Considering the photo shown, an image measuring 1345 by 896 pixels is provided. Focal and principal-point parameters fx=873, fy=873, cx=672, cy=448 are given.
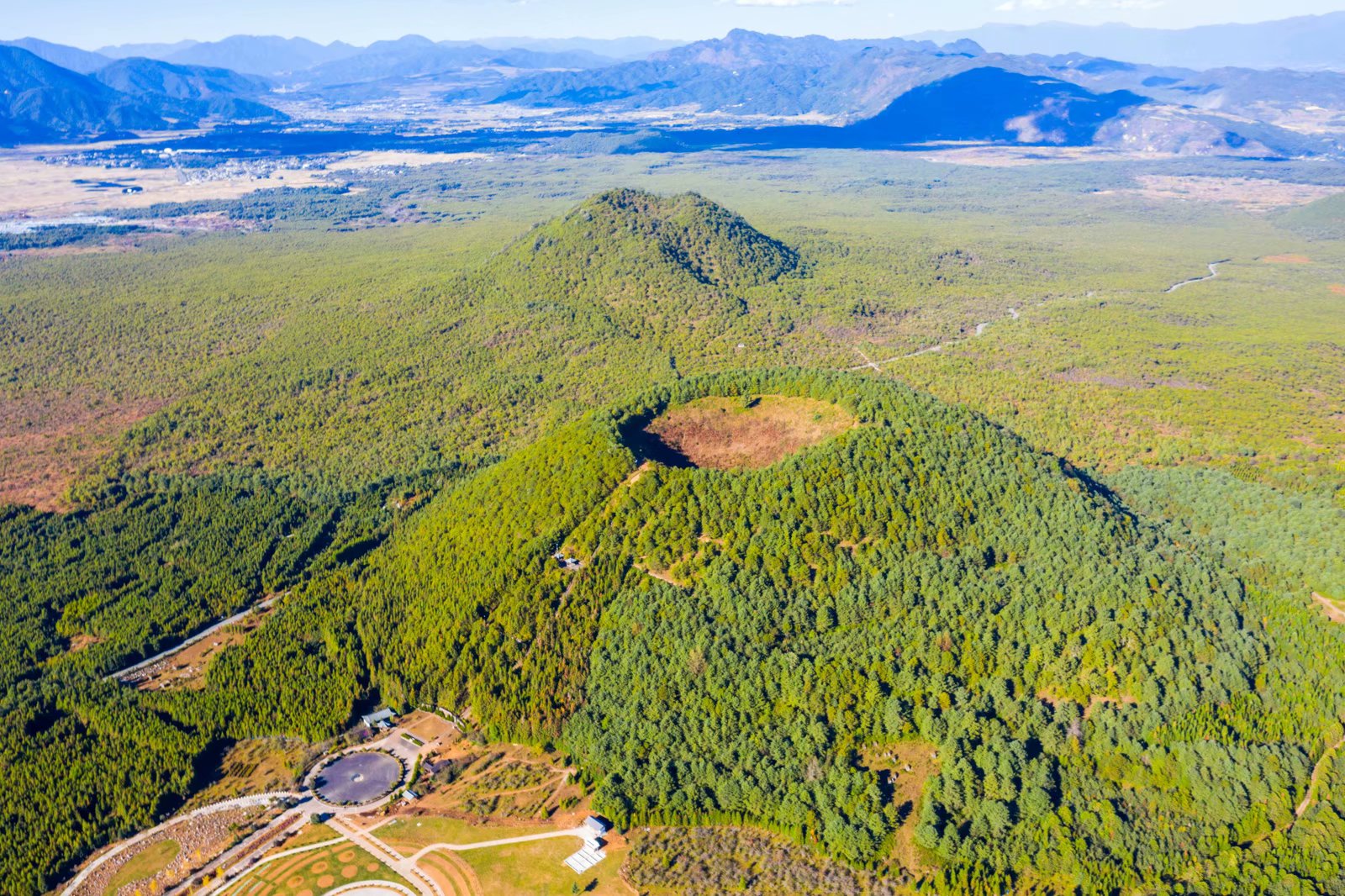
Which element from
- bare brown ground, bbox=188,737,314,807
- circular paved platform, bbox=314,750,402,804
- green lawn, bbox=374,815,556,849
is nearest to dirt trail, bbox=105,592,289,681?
Result: bare brown ground, bbox=188,737,314,807

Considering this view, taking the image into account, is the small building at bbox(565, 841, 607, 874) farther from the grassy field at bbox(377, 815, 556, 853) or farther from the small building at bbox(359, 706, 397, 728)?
the small building at bbox(359, 706, 397, 728)

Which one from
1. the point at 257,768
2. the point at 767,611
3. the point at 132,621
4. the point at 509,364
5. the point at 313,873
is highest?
the point at 509,364

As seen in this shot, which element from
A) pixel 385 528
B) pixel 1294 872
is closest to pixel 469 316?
pixel 385 528

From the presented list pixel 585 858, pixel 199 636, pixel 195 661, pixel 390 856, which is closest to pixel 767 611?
pixel 585 858

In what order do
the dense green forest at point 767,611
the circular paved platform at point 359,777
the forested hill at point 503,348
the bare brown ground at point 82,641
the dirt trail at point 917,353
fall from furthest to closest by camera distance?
1. the dirt trail at point 917,353
2. the forested hill at point 503,348
3. the bare brown ground at point 82,641
4. the circular paved platform at point 359,777
5. the dense green forest at point 767,611

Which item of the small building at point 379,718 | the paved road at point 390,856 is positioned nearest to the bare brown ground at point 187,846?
the paved road at point 390,856

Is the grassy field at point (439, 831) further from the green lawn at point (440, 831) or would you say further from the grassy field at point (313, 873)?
the grassy field at point (313, 873)

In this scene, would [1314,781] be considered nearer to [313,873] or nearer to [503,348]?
[313,873]
